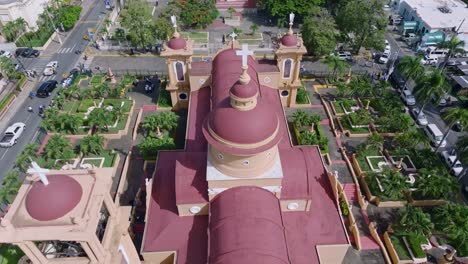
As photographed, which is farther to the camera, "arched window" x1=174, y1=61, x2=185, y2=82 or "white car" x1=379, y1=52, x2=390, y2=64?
"white car" x1=379, y1=52, x2=390, y2=64

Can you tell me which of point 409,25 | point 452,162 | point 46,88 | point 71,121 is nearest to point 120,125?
point 71,121

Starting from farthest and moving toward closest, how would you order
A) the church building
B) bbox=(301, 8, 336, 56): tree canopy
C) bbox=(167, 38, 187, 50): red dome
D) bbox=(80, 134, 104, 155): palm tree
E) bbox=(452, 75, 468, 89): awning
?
bbox=(301, 8, 336, 56): tree canopy → bbox=(452, 75, 468, 89): awning → bbox=(167, 38, 187, 50): red dome → bbox=(80, 134, 104, 155): palm tree → the church building

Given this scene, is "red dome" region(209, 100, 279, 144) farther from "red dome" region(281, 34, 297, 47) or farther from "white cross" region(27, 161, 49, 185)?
"red dome" region(281, 34, 297, 47)

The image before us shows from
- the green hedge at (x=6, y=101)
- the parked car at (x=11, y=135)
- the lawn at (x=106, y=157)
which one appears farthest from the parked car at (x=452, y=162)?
the green hedge at (x=6, y=101)

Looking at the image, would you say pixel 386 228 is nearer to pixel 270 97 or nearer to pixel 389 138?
pixel 389 138

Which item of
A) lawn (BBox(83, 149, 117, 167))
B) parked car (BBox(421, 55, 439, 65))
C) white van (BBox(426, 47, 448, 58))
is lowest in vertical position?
lawn (BBox(83, 149, 117, 167))

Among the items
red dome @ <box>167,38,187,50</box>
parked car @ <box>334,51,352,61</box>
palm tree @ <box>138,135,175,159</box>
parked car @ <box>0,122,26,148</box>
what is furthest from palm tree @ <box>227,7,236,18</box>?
parked car @ <box>0,122,26,148</box>
